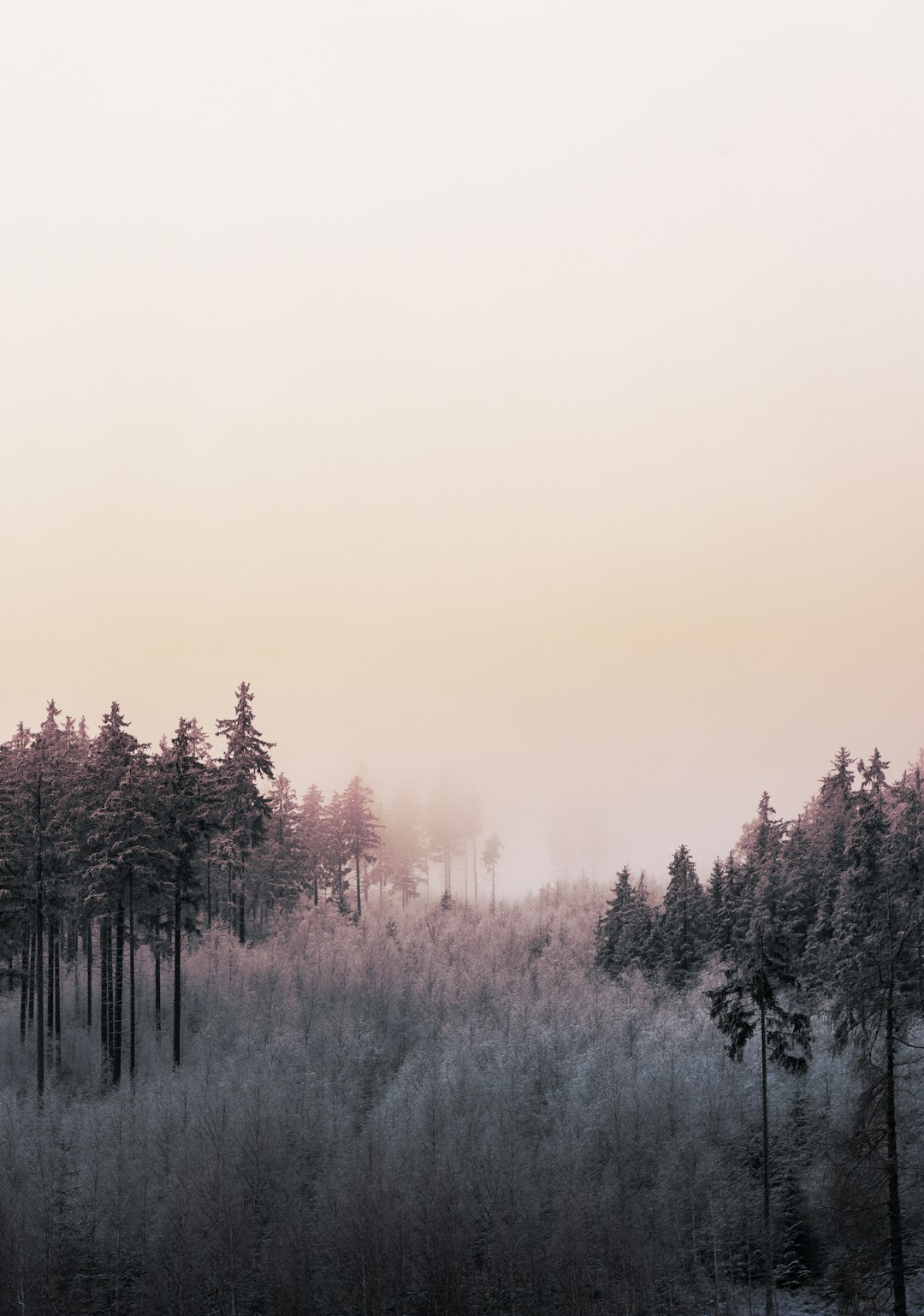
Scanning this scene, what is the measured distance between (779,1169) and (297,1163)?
75.2 ft

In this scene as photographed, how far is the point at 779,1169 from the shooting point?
52844mm

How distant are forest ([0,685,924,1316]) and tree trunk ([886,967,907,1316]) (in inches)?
4.3

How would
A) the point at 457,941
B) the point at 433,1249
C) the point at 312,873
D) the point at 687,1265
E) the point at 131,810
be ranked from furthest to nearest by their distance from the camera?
the point at 312,873 → the point at 457,941 → the point at 131,810 → the point at 687,1265 → the point at 433,1249

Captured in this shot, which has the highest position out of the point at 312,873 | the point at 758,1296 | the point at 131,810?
the point at 131,810

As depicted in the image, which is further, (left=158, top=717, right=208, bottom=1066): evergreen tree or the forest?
(left=158, top=717, right=208, bottom=1066): evergreen tree

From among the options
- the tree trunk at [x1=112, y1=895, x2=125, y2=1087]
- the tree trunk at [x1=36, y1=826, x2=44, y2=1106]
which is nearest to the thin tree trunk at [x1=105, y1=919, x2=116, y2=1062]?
the tree trunk at [x1=112, y1=895, x2=125, y2=1087]

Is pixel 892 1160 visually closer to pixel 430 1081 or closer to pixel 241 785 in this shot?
pixel 430 1081

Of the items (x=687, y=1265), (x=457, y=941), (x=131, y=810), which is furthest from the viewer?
(x=457, y=941)

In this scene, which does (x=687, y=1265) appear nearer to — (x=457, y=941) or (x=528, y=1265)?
(x=528, y=1265)

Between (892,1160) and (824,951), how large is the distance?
42.2 meters

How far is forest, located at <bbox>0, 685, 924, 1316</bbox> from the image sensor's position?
45.2m

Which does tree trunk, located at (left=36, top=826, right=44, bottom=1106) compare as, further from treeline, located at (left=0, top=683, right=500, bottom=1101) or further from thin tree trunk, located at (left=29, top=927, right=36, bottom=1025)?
thin tree trunk, located at (left=29, top=927, right=36, bottom=1025)

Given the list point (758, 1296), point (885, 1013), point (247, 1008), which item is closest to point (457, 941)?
point (247, 1008)

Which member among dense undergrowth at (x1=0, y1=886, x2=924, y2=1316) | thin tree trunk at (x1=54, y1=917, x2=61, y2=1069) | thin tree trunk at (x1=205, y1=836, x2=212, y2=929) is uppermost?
thin tree trunk at (x1=205, y1=836, x2=212, y2=929)
